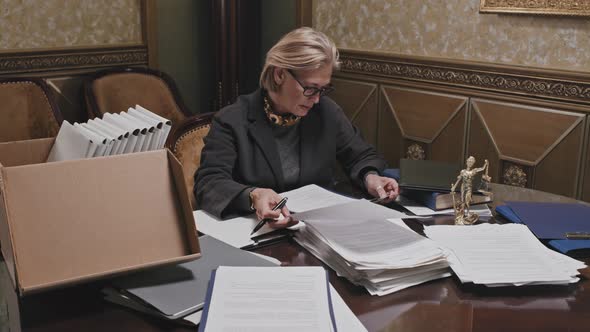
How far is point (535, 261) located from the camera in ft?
4.09

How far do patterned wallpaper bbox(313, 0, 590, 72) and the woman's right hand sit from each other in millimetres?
1547

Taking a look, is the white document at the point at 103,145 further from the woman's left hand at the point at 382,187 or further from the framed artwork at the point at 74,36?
the framed artwork at the point at 74,36

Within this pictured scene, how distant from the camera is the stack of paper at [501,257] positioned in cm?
117

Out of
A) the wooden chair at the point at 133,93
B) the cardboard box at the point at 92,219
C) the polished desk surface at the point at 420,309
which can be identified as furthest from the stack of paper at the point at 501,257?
the wooden chair at the point at 133,93

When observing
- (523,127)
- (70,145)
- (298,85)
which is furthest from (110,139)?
(523,127)

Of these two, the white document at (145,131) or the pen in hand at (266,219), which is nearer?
the white document at (145,131)

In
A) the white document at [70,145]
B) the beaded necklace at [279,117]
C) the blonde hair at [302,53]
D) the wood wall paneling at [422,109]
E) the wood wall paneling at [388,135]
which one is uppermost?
the blonde hair at [302,53]

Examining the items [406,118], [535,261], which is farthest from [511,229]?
[406,118]

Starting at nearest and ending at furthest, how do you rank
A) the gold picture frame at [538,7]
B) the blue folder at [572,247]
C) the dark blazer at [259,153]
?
the blue folder at [572,247] → the dark blazer at [259,153] → the gold picture frame at [538,7]

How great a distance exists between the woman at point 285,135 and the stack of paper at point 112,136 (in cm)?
42

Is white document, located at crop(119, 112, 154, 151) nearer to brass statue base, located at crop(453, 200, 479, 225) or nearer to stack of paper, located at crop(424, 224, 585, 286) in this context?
stack of paper, located at crop(424, 224, 585, 286)

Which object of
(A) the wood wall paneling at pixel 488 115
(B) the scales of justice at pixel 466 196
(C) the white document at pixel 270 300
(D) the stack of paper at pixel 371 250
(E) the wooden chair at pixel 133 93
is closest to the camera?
(C) the white document at pixel 270 300

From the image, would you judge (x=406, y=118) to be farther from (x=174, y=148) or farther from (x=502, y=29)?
(x=174, y=148)

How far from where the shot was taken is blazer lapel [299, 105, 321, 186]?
190 centimetres
